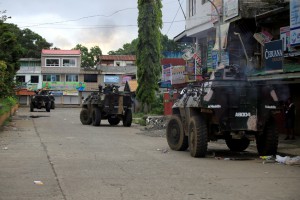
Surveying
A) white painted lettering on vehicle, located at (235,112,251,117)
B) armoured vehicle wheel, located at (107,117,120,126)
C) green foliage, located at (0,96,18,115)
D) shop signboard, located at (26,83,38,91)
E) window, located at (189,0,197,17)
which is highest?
window, located at (189,0,197,17)

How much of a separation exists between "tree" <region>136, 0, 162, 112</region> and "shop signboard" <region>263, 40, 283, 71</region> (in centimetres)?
2028

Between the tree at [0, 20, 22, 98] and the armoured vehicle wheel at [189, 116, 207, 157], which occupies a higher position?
the tree at [0, 20, 22, 98]

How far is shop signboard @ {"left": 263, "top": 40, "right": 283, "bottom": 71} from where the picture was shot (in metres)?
15.9

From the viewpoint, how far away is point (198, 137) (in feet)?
40.3

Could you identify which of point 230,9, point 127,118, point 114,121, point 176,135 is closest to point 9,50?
point 114,121

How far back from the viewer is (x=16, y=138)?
18.3 metres

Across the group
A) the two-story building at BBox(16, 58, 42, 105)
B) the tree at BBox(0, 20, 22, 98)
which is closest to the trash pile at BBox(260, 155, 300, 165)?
the tree at BBox(0, 20, 22, 98)

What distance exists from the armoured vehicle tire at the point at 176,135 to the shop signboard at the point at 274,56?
164 inches

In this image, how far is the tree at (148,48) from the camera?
36281mm

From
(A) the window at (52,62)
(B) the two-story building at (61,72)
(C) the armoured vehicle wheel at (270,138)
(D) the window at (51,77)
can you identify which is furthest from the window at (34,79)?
(C) the armoured vehicle wheel at (270,138)

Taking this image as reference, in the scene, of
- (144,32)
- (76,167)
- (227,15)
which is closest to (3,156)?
(76,167)

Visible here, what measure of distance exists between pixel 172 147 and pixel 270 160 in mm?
3581

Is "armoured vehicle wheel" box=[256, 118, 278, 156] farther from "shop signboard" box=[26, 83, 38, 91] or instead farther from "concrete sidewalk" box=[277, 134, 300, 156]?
"shop signboard" box=[26, 83, 38, 91]

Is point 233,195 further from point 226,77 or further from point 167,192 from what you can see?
point 226,77
